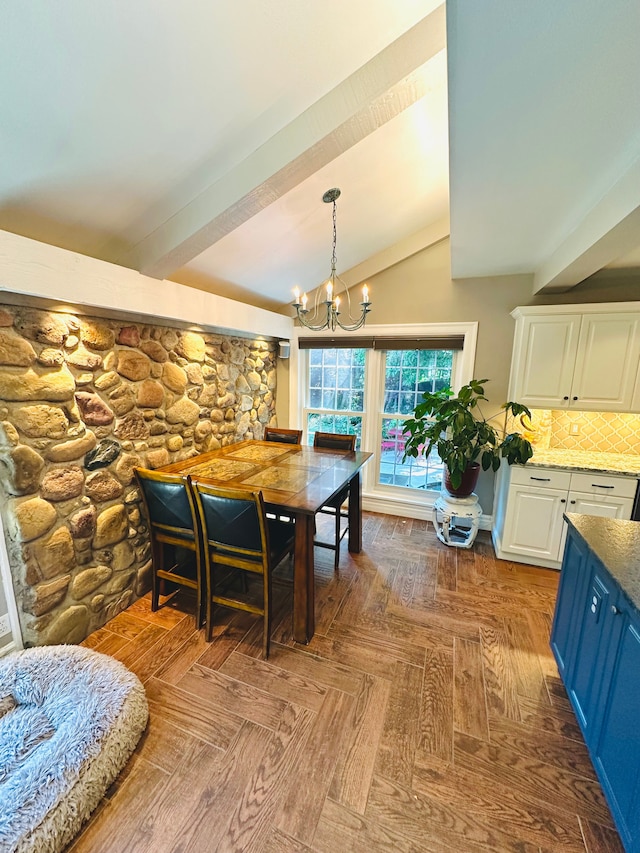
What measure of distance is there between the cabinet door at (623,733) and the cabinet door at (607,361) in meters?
1.99

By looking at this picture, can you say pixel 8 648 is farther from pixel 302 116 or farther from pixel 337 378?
pixel 337 378

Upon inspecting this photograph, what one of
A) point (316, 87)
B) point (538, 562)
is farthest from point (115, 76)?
point (538, 562)

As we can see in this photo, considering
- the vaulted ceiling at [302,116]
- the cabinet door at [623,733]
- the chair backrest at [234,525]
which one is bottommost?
the cabinet door at [623,733]

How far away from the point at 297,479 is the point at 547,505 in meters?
2.05

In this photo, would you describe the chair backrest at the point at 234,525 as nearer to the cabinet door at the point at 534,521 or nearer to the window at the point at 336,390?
the cabinet door at the point at 534,521

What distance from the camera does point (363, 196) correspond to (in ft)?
7.94

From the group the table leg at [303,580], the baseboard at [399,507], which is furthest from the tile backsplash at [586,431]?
the table leg at [303,580]

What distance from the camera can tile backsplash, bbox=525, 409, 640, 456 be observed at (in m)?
2.91

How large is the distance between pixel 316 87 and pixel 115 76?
32.0 inches

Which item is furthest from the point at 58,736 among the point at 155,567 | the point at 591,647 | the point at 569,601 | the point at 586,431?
the point at 586,431

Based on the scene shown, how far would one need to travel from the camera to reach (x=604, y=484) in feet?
8.44

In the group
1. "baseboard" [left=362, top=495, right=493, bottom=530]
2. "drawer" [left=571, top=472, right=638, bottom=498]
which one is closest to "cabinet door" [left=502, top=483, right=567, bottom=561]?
"drawer" [left=571, top=472, right=638, bottom=498]

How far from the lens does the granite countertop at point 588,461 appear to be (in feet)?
8.34

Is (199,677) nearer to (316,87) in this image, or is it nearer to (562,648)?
(562,648)
